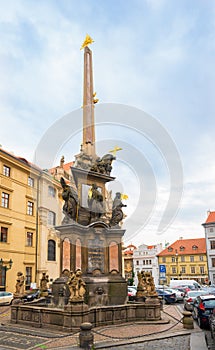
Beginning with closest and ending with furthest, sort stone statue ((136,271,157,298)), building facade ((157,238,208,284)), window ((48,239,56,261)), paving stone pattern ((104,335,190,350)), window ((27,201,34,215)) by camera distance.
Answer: paving stone pattern ((104,335,190,350)) < stone statue ((136,271,157,298)) < window ((27,201,34,215)) < window ((48,239,56,261)) < building facade ((157,238,208,284))

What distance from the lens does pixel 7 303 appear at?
2550 centimetres

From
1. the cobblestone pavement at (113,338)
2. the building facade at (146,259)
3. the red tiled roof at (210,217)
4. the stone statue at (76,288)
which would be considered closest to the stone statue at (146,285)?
the cobblestone pavement at (113,338)

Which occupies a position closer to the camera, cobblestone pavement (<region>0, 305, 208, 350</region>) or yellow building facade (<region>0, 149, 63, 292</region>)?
cobblestone pavement (<region>0, 305, 208, 350</region>)

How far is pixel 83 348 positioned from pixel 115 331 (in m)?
3.00

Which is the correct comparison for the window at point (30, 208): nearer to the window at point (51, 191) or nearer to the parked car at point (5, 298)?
the window at point (51, 191)

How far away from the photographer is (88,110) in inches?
737

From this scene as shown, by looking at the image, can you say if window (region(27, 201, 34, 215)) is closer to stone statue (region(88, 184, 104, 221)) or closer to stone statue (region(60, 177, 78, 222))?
stone statue (region(88, 184, 104, 221))

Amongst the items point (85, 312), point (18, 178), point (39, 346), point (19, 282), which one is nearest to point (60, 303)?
point (85, 312)

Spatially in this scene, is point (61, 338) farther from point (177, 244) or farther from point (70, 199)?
point (177, 244)

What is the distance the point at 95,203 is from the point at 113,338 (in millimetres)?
6628

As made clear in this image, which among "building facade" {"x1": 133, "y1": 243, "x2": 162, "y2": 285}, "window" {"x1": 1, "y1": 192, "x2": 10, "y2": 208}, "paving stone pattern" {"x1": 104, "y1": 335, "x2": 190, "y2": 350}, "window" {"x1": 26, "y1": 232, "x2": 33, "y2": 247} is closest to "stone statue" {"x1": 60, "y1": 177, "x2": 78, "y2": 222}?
"paving stone pattern" {"x1": 104, "y1": 335, "x2": 190, "y2": 350}

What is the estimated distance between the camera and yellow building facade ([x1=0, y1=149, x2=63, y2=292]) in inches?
1291

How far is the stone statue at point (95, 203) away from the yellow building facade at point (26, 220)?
17011 mm

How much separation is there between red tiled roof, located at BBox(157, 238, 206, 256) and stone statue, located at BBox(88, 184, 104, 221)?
6485cm
